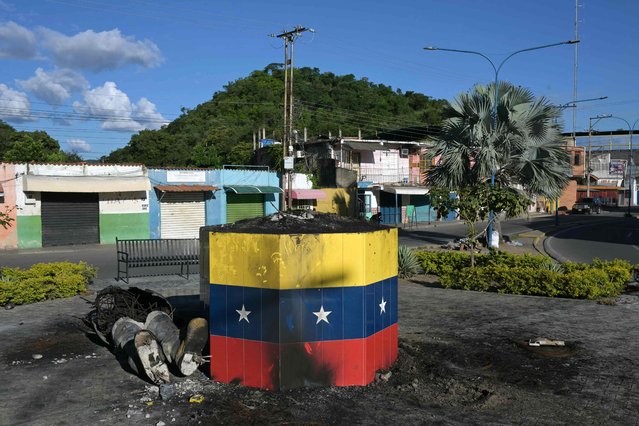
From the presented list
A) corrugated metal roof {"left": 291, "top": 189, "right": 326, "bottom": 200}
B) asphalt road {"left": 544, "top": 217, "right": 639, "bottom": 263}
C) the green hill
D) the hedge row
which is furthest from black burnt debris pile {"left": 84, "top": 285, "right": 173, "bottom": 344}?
the green hill

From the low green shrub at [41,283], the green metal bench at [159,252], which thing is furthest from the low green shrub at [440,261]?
the low green shrub at [41,283]

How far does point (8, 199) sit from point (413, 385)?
22157mm

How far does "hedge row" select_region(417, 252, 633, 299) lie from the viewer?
11.8 m

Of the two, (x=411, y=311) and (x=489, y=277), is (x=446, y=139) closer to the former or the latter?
(x=489, y=277)

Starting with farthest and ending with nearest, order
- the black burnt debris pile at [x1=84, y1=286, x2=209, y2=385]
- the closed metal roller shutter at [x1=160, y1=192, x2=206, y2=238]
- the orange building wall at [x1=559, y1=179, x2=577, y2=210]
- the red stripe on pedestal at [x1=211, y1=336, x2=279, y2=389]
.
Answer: the orange building wall at [x1=559, y1=179, x2=577, y2=210]
the closed metal roller shutter at [x1=160, y1=192, x2=206, y2=238]
the black burnt debris pile at [x1=84, y1=286, x2=209, y2=385]
the red stripe on pedestal at [x1=211, y1=336, x2=279, y2=389]

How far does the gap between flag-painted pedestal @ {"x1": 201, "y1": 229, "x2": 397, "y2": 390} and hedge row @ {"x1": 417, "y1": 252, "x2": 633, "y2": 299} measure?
22.0ft

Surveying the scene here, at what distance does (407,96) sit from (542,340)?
70253mm

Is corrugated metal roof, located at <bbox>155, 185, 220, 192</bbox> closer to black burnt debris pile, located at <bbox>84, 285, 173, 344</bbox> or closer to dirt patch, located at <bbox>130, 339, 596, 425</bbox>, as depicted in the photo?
black burnt debris pile, located at <bbox>84, 285, 173, 344</bbox>

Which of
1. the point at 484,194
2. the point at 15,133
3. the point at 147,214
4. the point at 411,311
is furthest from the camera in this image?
the point at 15,133

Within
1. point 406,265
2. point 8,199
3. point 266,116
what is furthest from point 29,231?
point 266,116

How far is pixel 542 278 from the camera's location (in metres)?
12.0

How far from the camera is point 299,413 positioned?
574 cm

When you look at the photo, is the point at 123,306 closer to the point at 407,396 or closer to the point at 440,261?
the point at 407,396

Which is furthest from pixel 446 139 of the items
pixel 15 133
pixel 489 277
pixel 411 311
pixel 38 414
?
pixel 15 133
